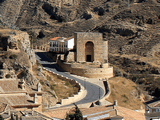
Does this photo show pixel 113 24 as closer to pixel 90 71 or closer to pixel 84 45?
pixel 84 45

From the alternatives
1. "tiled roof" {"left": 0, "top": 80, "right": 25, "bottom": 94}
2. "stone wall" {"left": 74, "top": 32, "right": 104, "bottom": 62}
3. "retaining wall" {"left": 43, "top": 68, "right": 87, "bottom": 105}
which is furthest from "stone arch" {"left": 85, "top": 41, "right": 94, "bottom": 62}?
"tiled roof" {"left": 0, "top": 80, "right": 25, "bottom": 94}

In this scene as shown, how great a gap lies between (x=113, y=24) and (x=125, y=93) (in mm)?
26617

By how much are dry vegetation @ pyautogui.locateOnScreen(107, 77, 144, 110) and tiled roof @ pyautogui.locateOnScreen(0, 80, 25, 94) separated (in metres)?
13.2

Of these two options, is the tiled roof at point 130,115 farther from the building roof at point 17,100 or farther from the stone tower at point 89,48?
the stone tower at point 89,48

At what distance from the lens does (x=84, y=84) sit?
5894 centimetres

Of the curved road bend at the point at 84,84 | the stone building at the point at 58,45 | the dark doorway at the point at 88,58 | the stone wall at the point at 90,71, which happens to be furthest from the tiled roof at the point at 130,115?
the stone building at the point at 58,45

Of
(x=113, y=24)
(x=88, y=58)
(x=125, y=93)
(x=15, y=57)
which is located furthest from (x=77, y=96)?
(x=113, y=24)

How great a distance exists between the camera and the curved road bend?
53.2 m

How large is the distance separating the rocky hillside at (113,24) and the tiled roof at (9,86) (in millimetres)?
24154

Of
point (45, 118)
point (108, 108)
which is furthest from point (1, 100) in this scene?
point (108, 108)

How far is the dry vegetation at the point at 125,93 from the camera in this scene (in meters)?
56.3

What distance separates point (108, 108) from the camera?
4331cm

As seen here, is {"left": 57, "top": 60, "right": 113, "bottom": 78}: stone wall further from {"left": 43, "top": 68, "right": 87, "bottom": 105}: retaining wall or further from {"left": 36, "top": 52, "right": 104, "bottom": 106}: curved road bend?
{"left": 43, "top": 68, "right": 87, "bottom": 105}: retaining wall

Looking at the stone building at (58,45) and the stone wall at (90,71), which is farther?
the stone building at (58,45)
